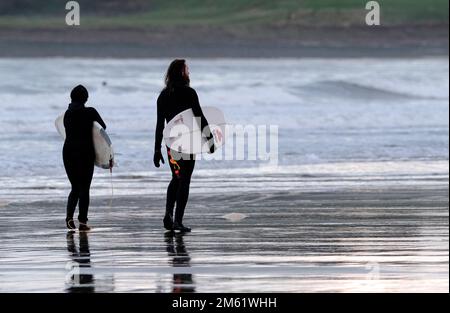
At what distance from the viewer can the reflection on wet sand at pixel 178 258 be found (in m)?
9.86

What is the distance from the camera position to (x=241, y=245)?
1199 centimetres

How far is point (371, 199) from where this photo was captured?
15766 mm

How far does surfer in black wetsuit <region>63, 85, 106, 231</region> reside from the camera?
42.9 feet

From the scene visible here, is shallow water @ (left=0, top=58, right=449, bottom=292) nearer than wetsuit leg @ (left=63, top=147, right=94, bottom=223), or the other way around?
shallow water @ (left=0, top=58, right=449, bottom=292)

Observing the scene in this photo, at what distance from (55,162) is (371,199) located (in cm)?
573

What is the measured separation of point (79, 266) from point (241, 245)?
1.59 metres

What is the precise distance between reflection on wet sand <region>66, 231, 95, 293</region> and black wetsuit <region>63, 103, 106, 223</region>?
35cm

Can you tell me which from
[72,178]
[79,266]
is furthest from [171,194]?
[79,266]

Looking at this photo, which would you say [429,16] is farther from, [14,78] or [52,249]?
[52,249]

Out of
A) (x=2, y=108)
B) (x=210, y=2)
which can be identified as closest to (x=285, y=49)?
(x=210, y=2)

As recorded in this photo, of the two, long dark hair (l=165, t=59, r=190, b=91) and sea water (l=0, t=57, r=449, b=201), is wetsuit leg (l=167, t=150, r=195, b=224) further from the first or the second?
sea water (l=0, t=57, r=449, b=201)

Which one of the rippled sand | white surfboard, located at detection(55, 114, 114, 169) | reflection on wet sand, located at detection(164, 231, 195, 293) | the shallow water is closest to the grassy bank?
the shallow water

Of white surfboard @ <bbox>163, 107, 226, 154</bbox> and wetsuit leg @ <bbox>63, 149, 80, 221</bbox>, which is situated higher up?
white surfboard @ <bbox>163, 107, 226, 154</bbox>

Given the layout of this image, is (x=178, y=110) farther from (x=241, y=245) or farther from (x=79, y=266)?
(x=79, y=266)
